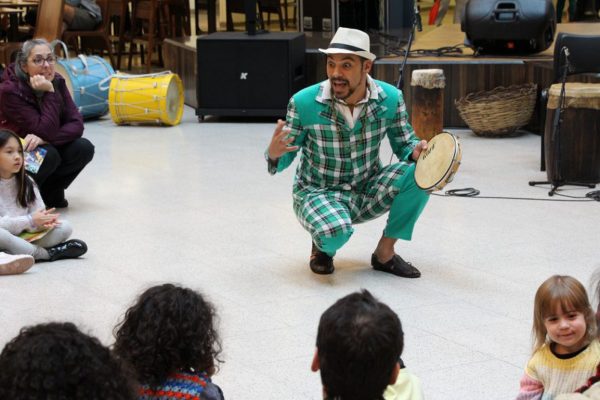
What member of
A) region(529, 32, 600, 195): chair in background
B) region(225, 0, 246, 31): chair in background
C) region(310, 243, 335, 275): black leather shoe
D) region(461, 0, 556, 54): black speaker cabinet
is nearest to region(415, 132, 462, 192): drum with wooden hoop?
region(310, 243, 335, 275): black leather shoe

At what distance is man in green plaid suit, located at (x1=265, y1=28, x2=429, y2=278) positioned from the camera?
15.5 feet

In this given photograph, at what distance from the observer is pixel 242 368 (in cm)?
384

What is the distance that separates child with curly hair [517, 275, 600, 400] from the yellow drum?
601cm

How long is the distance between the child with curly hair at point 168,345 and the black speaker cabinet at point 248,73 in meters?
6.40

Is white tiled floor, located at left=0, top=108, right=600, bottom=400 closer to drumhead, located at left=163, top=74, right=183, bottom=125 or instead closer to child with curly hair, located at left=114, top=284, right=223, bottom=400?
child with curly hair, located at left=114, top=284, right=223, bottom=400

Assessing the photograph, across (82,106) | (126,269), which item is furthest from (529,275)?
(82,106)

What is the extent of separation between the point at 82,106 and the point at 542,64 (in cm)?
343

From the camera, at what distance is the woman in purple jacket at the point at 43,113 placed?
5910 millimetres

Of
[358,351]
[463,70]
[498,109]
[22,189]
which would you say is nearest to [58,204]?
[22,189]

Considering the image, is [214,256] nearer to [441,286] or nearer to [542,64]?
[441,286]

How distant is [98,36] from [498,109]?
4920 mm

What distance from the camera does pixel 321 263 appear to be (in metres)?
4.92

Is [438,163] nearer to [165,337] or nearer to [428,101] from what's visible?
[165,337]

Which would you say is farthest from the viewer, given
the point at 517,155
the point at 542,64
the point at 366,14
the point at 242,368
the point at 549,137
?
the point at 366,14
